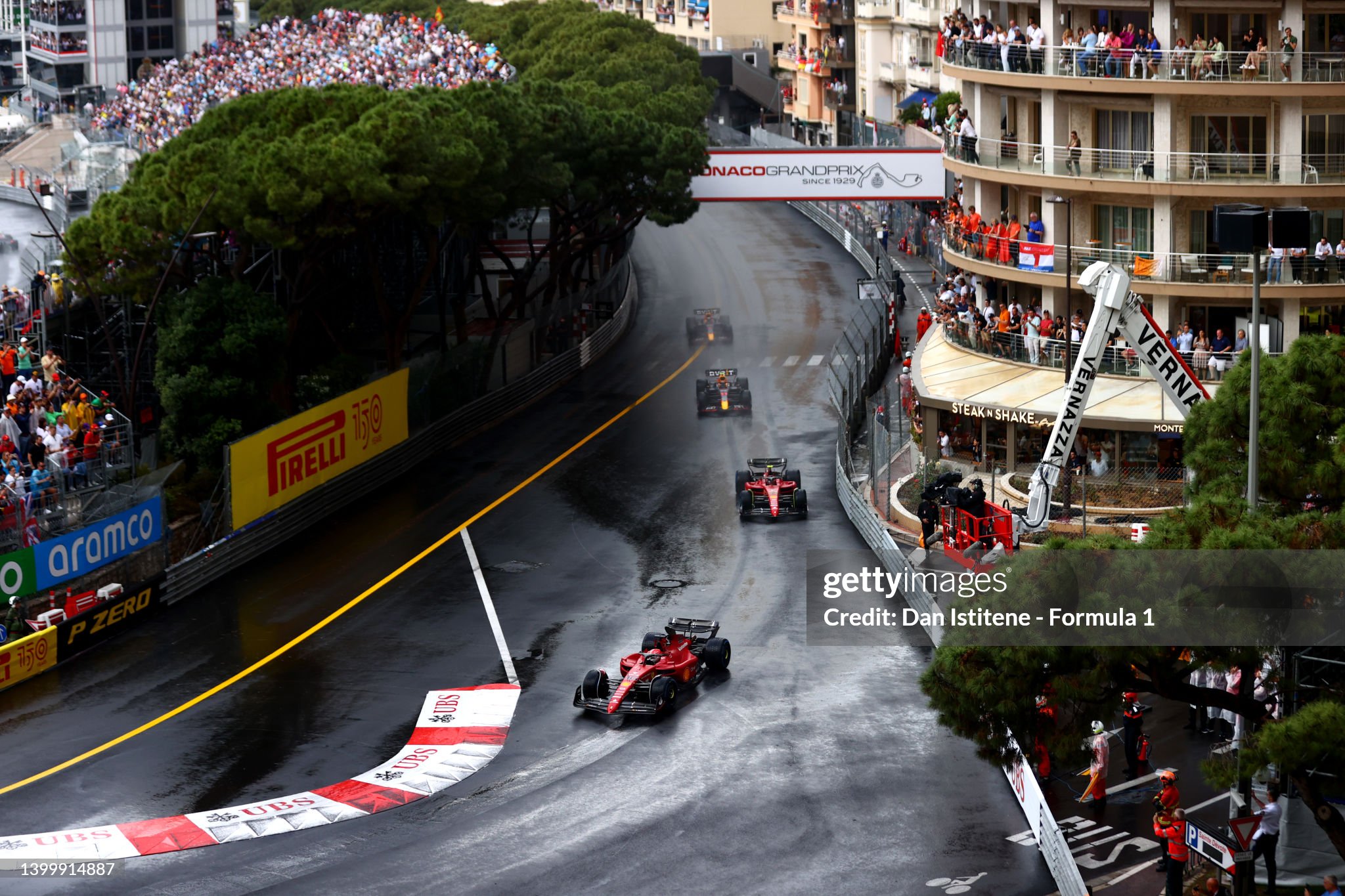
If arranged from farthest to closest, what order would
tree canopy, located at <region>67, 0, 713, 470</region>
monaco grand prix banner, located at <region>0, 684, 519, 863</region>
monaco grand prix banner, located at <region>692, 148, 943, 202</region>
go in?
monaco grand prix banner, located at <region>692, 148, 943, 202</region> < tree canopy, located at <region>67, 0, 713, 470</region> < monaco grand prix banner, located at <region>0, 684, 519, 863</region>

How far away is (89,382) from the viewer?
6012 centimetres

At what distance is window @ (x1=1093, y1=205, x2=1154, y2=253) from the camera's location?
2280 inches

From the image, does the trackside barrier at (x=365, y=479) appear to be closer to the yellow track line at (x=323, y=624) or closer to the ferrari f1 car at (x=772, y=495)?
the yellow track line at (x=323, y=624)

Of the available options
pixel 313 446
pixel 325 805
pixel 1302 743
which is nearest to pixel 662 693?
pixel 325 805

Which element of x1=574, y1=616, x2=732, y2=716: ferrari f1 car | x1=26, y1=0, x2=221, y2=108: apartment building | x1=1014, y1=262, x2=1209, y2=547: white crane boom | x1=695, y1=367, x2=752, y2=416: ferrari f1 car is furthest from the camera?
x1=26, y1=0, x2=221, y2=108: apartment building

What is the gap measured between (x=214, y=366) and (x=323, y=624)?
11.1 m

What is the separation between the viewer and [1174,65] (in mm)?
56250

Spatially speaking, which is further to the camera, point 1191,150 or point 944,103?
point 944,103

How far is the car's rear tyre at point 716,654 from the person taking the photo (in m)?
40.5

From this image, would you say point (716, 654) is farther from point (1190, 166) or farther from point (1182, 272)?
point (1190, 166)

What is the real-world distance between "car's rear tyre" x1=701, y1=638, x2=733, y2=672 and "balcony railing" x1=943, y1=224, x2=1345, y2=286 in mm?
17804

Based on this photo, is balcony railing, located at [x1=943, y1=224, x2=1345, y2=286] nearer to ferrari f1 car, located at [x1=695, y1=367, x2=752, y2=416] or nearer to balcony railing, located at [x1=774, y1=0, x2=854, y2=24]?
ferrari f1 car, located at [x1=695, y1=367, x2=752, y2=416]

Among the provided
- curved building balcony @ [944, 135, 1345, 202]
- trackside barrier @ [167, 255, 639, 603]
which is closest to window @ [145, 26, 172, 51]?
trackside barrier @ [167, 255, 639, 603]

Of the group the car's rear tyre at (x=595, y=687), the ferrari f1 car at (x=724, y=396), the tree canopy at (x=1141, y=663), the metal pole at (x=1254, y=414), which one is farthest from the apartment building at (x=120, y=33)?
the tree canopy at (x=1141, y=663)
